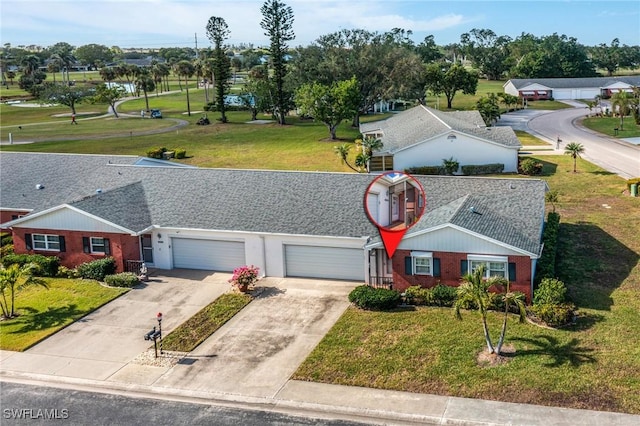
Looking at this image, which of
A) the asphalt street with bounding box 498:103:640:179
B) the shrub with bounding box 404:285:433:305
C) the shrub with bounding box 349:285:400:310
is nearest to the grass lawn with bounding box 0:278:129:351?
the shrub with bounding box 349:285:400:310

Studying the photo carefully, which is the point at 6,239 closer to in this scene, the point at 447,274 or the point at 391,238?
the point at 391,238

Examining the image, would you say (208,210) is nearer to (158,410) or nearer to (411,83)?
(158,410)

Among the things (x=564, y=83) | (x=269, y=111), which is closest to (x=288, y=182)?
(x=269, y=111)

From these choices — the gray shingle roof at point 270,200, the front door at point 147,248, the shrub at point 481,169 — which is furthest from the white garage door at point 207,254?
the shrub at point 481,169

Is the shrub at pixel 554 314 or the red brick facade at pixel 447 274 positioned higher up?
the red brick facade at pixel 447 274

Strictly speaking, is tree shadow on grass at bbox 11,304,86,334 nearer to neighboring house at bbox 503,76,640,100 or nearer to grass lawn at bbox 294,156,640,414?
grass lawn at bbox 294,156,640,414

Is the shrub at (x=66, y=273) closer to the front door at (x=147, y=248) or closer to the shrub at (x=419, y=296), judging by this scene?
the front door at (x=147, y=248)
